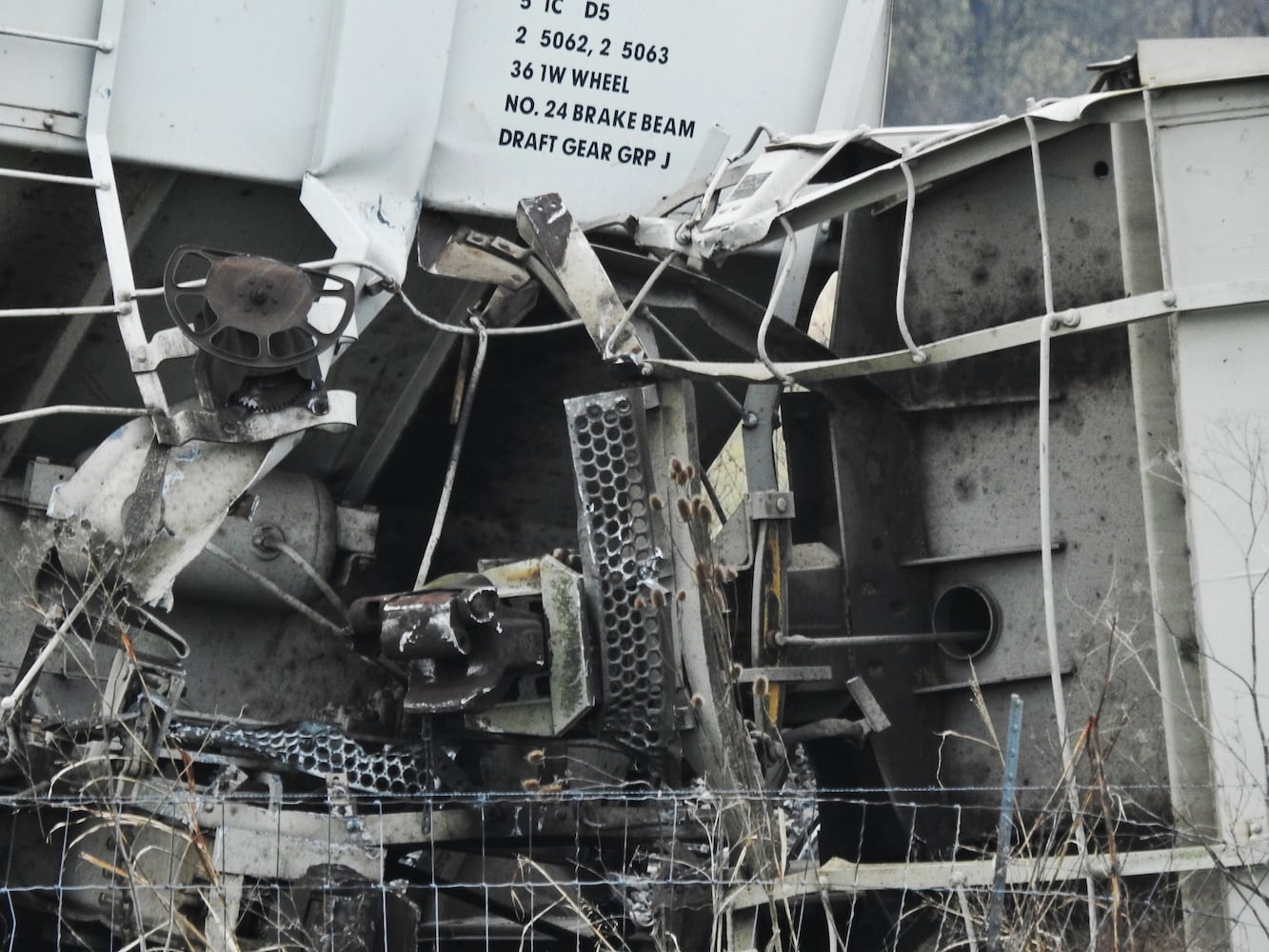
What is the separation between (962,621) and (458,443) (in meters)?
1.62

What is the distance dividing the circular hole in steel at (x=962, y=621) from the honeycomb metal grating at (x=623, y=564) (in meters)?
0.86

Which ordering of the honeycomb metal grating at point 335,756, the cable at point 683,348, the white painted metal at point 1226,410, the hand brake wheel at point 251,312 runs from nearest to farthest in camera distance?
the white painted metal at point 1226,410
the hand brake wheel at point 251,312
the honeycomb metal grating at point 335,756
the cable at point 683,348

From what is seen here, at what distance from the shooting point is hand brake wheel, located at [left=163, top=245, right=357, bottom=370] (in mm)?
4500

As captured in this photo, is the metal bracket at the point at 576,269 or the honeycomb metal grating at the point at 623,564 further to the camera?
the metal bracket at the point at 576,269

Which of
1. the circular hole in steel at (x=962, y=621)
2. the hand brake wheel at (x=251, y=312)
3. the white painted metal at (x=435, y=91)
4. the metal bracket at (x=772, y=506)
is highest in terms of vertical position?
the white painted metal at (x=435, y=91)

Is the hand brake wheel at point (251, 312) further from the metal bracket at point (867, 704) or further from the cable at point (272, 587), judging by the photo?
the metal bracket at point (867, 704)

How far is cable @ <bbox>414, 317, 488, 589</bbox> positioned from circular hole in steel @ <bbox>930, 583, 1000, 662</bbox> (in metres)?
1.45

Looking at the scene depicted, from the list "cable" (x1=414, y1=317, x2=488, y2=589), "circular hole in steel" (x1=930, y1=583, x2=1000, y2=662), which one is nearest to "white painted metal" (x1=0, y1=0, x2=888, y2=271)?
"cable" (x1=414, y1=317, x2=488, y2=589)

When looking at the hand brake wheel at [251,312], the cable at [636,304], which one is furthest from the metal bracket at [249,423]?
the cable at [636,304]

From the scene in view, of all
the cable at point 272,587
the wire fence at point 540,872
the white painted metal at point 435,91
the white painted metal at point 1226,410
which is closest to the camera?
the white painted metal at point 1226,410

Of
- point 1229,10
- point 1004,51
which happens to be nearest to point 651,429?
point 1004,51

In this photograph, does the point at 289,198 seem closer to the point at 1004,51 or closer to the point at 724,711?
the point at 724,711

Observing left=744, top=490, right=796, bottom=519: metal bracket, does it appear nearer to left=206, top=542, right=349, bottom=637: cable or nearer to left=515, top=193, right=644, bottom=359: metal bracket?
left=515, top=193, right=644, bottom=359: metal bracket

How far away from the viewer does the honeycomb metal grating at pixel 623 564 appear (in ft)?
15.9
